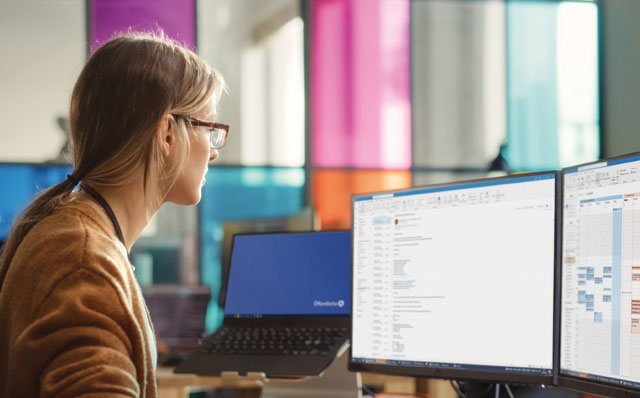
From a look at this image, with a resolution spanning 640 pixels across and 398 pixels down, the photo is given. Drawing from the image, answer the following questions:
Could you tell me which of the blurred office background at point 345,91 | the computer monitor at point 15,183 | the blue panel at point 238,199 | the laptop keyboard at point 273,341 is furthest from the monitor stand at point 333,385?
the computer monitor at point 15,183

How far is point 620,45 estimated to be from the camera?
15.7 feet

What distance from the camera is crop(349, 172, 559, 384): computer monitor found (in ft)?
3.87

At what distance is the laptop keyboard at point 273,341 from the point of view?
1479mm

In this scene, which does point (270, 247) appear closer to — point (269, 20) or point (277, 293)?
point (277, 293)

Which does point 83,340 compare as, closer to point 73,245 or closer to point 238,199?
point 73,245

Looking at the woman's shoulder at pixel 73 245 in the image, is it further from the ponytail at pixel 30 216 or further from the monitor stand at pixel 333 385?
the monitor stand at pixel 333 385

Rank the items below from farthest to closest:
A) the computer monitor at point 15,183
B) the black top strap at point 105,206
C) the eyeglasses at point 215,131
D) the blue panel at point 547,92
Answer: the blue panel at point 547,92 < the computer monitor at point 15,183 < the eyeglasses at point 215,131 < the black top strap at point 105,206

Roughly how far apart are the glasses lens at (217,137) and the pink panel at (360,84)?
124 inches

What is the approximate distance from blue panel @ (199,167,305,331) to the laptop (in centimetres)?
254

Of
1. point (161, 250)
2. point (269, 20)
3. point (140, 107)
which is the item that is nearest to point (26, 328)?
point (140, 107)

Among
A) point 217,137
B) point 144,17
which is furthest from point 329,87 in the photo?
point 217,137

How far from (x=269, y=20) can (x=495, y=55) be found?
5.01 ft

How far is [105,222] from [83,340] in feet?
0.79

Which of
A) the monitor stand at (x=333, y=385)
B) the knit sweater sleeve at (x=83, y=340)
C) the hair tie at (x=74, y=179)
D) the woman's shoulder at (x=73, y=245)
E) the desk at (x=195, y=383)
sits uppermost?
the hair tie at (x=74, y=179)
